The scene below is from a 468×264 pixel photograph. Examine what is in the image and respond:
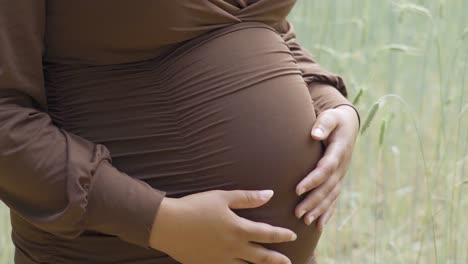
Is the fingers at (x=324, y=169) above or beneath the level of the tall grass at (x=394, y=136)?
above

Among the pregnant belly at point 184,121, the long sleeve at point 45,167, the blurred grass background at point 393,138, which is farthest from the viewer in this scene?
the blurred grass background at point 393,138

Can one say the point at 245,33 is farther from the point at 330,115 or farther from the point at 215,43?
the point at 330,115

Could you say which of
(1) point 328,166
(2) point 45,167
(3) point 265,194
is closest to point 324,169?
(1) point 328,166

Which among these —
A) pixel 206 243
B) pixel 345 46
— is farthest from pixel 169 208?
pixel 345 46

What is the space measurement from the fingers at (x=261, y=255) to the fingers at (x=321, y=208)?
8 centimetres

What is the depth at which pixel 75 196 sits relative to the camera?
1161 mm

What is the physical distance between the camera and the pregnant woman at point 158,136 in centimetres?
118

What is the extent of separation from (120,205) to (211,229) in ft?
0.42

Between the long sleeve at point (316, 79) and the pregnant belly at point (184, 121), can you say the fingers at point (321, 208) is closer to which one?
the pregnant belly at point (184, 121)

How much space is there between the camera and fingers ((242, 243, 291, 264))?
1.23 meters

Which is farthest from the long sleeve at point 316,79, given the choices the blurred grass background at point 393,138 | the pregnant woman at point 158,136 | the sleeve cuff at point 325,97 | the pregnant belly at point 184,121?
the blurred grass background at point 393,138

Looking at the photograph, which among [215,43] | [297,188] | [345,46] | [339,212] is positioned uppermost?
[215,43]

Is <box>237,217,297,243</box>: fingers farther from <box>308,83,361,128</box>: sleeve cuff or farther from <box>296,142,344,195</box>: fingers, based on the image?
<box>308,83,361,128</box>: sleeve cuff

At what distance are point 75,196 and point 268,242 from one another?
0.28m
